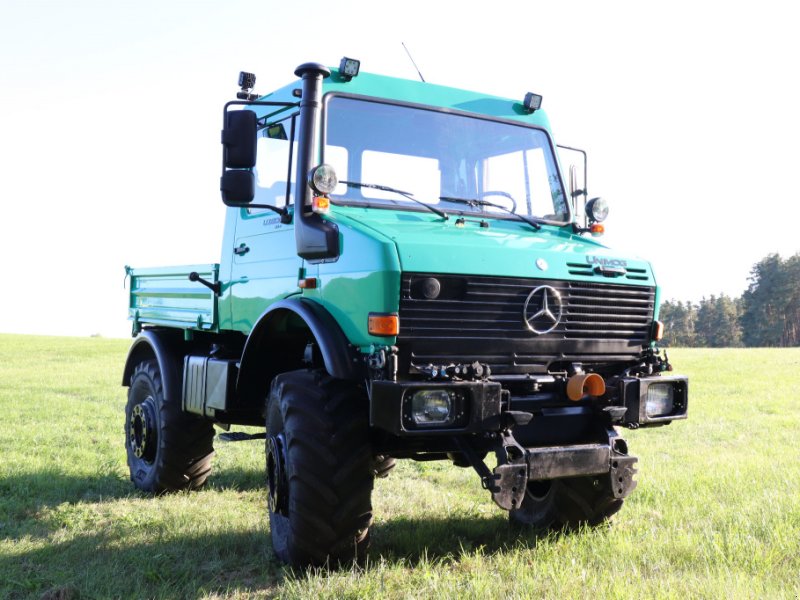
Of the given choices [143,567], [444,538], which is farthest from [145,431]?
[444,538]

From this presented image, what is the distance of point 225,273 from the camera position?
7008mm

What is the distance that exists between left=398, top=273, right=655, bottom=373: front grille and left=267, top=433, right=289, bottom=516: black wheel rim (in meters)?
1.19

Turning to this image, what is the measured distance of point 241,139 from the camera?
5305 millimetres

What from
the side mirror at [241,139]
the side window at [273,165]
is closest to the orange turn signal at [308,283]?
the side window at [273,165]

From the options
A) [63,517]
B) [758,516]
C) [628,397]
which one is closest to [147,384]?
[63,517]

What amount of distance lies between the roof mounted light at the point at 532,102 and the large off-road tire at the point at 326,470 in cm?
280

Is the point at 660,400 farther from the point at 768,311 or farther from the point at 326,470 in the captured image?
the point at 768,311

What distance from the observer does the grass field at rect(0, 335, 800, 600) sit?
4.80m

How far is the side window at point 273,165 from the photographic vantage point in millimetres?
6008

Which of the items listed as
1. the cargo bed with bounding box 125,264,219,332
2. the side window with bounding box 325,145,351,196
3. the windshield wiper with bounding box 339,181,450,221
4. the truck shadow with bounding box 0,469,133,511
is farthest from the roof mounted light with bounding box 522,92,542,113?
the truck shadow with bounding box 0,469,133,511

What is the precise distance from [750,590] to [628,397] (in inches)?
52.3

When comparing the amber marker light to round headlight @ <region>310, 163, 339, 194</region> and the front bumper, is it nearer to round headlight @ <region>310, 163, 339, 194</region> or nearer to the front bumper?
the front bumper

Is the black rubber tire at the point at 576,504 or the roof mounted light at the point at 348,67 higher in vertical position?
the roof mounted light at the point at 348,67

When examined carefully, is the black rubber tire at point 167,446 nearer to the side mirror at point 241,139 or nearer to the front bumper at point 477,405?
the side mirror at point 241,139
